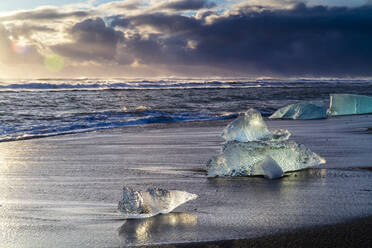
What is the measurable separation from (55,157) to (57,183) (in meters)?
1.26

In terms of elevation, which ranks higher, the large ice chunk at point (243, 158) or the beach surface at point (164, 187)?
the large ice chunk at point (243, 158)

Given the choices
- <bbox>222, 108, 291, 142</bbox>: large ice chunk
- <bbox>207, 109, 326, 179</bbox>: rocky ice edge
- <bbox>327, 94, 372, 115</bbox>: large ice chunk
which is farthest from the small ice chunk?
<bbox>327, 94, 372, 115</bbox>: large ice chunk

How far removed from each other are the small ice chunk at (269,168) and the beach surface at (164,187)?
8cm

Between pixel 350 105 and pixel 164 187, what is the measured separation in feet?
24.8

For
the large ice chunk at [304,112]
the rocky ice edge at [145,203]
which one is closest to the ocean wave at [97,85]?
the large ice chunk at [304,112]

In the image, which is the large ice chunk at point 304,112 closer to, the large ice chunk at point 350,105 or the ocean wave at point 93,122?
the large ice chunk at point 350,105

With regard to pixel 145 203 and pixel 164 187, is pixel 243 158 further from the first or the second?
pixel 145 203

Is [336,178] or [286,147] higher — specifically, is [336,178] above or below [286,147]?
below

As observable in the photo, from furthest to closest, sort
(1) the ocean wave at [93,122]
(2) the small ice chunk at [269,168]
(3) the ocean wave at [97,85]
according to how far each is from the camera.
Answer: (3) the ocean wave at [97,85] < (1) the ocean wave at [93,122] < (2) the small ice chunk at [269,168]

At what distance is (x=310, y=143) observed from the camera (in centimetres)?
463

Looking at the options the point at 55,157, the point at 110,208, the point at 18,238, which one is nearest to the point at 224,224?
the point at 110,208

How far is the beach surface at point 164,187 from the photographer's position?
183cm

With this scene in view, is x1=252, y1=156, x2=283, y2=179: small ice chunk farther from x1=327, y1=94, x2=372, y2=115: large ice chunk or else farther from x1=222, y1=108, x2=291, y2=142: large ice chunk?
x1=327, y1=94, x2=372, y2=115: large ice chunk

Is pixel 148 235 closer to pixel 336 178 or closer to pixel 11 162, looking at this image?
pixel 336 178
